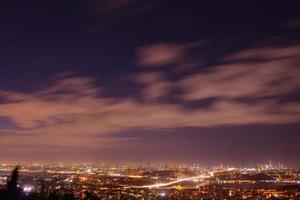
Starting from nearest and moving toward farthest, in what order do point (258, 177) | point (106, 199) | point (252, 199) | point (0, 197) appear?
1. point (0, 197)
2. point (106, 199)
3. point (252, 199)
4. point (258, 177)

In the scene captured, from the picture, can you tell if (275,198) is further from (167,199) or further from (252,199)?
(167,199)

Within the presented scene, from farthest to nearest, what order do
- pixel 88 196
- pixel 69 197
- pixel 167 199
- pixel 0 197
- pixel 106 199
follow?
pixel 167 199, pixel 106 199, pixel 88 196, pixel 69 197, pixel 0 197

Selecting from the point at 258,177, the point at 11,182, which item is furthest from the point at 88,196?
the point at 258,177

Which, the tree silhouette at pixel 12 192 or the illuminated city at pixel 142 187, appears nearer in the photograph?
the tree silhouette at pixel 12 192

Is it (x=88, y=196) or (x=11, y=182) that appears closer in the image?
(x=11, y=182)

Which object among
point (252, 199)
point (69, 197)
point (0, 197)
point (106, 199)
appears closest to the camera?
Result: point (0, 197)

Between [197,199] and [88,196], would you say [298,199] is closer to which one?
[197,199]

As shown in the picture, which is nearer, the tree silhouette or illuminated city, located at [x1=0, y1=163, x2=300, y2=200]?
the tree silhouette

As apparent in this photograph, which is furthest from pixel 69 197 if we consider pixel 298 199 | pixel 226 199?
pixel 226 199

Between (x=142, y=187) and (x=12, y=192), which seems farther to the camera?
(x=142, y=187)
